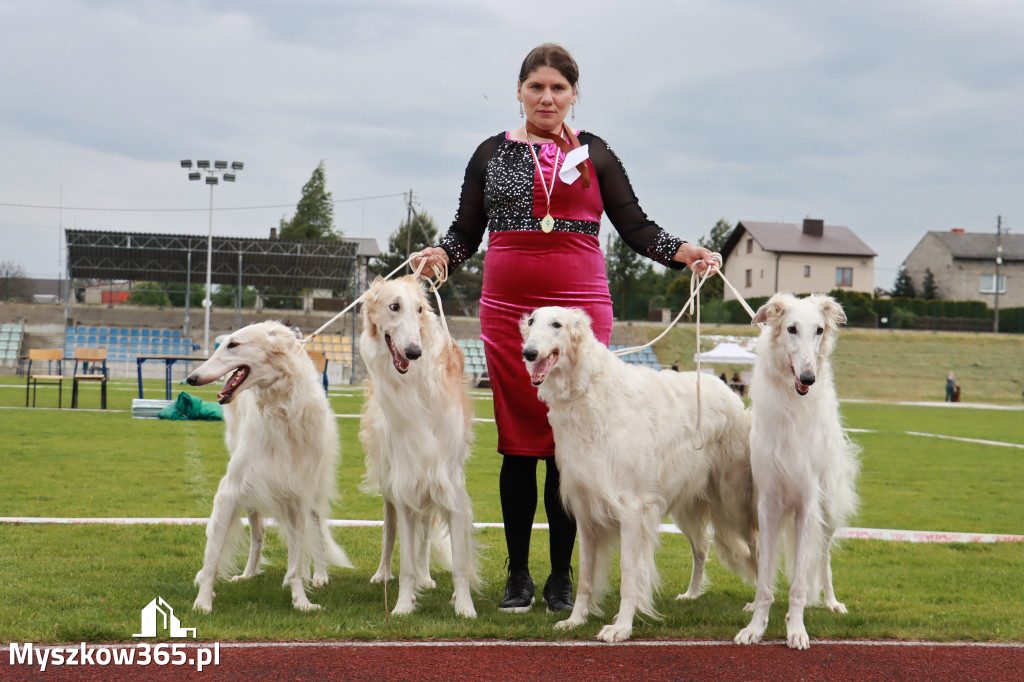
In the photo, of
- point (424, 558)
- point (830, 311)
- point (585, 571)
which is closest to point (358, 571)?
point (424, 558)

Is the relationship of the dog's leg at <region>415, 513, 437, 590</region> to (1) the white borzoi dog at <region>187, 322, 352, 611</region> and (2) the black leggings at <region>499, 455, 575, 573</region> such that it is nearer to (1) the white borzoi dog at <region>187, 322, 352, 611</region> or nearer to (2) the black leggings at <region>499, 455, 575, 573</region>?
(2) the black leggings at <region>499, 455, 575, 573</region>

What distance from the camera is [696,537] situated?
5.23m

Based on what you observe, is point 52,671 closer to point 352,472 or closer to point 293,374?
point 293,374

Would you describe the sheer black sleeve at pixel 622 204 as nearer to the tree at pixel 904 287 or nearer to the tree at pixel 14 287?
the tree at pixel 14 287

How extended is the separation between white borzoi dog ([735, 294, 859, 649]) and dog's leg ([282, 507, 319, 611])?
8.14ft

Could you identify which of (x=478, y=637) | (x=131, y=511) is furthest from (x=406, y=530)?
(x=131, y=511)

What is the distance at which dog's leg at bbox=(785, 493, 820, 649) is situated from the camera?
165 inches

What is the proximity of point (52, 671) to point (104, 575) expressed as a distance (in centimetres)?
185

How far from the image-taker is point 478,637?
4.21m

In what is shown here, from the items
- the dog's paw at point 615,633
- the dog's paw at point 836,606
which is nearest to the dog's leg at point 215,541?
the dog's paw at point 615,633

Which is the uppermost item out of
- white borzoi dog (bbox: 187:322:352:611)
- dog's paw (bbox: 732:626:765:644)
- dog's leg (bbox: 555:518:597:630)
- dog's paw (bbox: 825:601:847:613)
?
white borzoi dog (bbox: 187:322:352:611)

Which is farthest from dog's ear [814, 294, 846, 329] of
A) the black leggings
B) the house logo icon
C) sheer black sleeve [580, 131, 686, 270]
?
the house logo icon

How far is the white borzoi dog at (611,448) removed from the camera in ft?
14.1

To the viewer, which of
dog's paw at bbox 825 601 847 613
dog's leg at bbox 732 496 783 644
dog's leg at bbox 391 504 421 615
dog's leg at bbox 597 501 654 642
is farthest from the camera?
dog's paw at bbox 825 601 847 613
